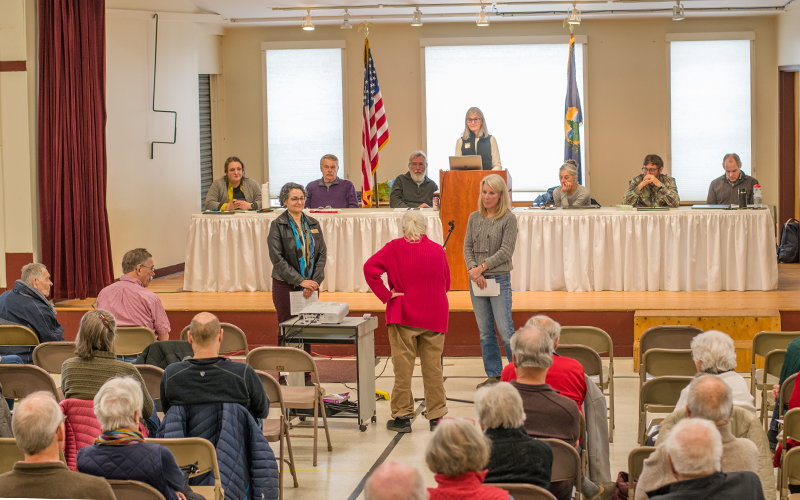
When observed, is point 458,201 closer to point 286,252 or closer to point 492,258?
point 492,258

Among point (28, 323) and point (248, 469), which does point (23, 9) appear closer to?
point (28, 323)

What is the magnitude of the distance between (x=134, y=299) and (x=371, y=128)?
5788 mm

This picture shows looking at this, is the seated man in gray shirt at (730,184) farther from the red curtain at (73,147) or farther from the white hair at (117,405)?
the white hair at (117,405)

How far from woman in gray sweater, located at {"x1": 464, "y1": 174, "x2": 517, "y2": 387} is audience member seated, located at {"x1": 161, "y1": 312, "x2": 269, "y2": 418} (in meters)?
2.57

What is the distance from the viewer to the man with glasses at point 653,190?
8.64m

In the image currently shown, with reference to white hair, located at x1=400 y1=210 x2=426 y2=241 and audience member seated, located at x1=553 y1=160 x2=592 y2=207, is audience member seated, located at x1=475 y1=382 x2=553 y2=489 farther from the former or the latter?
audience member seated, located at x1=553 y1=160 x2=592 y2=207

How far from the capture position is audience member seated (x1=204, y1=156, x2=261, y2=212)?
907 centimetres

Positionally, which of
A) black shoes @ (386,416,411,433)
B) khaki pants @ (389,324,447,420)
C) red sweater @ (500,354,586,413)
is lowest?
black shoes @ (386,416,411,433)

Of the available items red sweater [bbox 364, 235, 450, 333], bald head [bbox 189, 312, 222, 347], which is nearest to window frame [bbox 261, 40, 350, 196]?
red sweater [bbox 364, 235, 450, 333]

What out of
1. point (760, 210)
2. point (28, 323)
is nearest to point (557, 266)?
point (760, 210)

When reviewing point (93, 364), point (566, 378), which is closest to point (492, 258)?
point (566, 378)

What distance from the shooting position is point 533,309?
24.9 feet

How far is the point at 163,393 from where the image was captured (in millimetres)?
3762

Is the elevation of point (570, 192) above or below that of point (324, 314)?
above
